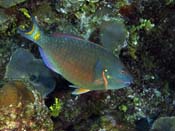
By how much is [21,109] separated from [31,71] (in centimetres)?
91

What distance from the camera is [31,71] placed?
157 inches

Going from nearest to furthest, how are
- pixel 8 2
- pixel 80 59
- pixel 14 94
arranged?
pixel 80 59 < pixel 14 94 < pixel 8 2

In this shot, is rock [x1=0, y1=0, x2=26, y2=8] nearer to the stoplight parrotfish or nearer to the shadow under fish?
the shadow under fish

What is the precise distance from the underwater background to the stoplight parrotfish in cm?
Answer: 84

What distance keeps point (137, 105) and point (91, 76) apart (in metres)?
1.53

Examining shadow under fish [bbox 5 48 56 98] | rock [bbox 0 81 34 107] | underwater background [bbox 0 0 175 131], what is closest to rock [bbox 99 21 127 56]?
underwater background [bbox 0 0 175 131]

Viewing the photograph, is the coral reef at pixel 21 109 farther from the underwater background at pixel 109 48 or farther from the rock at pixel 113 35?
the rock at pixel 113 35

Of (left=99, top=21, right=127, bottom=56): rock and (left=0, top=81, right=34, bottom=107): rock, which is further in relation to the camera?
(left=99, top=21, right=127, bottom=56): rock

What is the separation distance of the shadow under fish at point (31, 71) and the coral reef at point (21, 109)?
56 cm

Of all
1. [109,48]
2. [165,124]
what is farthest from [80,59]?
[165,124]

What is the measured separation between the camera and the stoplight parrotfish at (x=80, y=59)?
3.00m

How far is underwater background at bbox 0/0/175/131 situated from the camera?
3.98 meters

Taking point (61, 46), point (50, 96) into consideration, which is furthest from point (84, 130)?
point (61, 46)

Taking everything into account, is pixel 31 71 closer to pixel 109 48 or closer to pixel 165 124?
pixel 109 48
